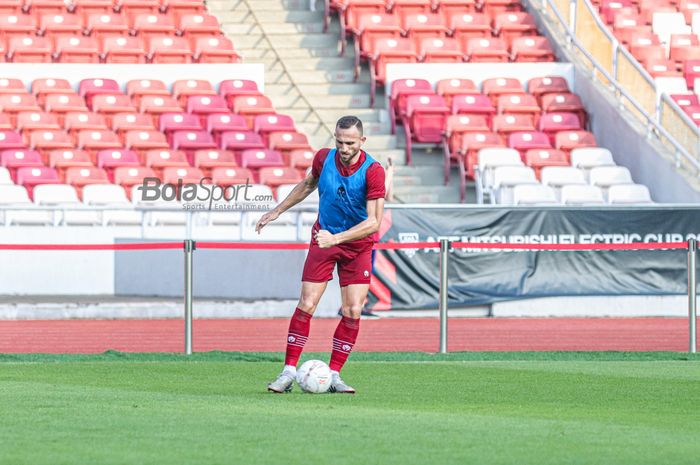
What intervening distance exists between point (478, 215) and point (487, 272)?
0.94m

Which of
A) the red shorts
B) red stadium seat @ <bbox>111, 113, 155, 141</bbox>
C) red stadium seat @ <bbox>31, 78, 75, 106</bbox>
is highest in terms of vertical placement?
red stadium seat @ <bbox>31, 78, 75, 106</bbox>

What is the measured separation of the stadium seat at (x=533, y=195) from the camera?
23.0m

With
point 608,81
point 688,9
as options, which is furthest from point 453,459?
point 688,9

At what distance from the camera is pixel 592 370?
12961mm

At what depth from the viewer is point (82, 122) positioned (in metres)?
25.5

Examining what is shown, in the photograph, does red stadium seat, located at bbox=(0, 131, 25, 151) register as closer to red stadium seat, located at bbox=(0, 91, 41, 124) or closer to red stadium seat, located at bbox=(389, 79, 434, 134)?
red stadium seat, located at bbox=(0, 91, 41, 124)

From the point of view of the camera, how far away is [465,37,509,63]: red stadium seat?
1138 inches

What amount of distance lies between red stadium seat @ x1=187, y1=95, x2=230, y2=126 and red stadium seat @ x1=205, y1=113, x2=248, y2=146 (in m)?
0.24

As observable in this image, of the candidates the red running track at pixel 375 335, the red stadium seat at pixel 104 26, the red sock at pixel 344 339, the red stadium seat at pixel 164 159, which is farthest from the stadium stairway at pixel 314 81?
the red sock at pixel 344 339

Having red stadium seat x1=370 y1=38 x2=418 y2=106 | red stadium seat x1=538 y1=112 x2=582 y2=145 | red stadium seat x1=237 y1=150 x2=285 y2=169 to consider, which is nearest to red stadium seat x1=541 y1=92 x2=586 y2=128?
red stadium seat x1=538 y1=112 x2=582 y2=145

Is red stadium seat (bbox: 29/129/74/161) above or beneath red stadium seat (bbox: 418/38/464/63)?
beneath

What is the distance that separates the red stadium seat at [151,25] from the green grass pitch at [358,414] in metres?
15.7

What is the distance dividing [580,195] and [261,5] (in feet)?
34.4

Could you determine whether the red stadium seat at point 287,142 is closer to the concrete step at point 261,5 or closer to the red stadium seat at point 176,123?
the red stadium seat at point 176,123
